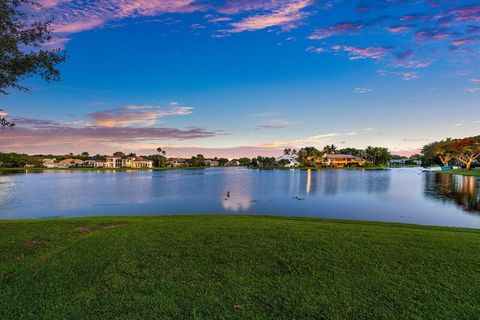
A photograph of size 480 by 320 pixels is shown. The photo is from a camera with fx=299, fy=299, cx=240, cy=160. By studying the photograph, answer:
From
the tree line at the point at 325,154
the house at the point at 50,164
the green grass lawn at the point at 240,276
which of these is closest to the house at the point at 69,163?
the house at the point at 50,164

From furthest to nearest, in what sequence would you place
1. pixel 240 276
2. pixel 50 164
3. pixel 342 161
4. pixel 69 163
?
pixel 69 163, pixel 50 164, pixel 342 161, pixel 240 276

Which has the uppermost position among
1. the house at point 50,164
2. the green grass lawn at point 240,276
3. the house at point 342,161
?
the house at point 342,161

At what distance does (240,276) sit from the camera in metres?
5.96

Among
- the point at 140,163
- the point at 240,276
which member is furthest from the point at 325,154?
the point at 240,276

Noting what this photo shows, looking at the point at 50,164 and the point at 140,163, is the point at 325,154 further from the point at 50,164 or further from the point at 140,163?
the point at 50,164

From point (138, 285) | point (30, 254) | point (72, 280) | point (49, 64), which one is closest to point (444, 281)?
point (138, 285)

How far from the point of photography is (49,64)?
8.95m

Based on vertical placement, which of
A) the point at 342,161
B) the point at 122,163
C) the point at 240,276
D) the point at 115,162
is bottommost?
the point at 240,276

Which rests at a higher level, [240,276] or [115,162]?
[115,162]

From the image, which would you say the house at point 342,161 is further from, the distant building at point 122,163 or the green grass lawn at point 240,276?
the green grass lawn at point 240,276

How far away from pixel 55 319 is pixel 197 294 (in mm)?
2151

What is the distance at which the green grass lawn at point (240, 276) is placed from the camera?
469cm

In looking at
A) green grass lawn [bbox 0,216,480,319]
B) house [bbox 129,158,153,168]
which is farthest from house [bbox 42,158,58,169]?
green grass lawn [bbox 0,216,480,319]

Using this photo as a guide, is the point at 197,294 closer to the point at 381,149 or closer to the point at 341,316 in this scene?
the point at 341,316
